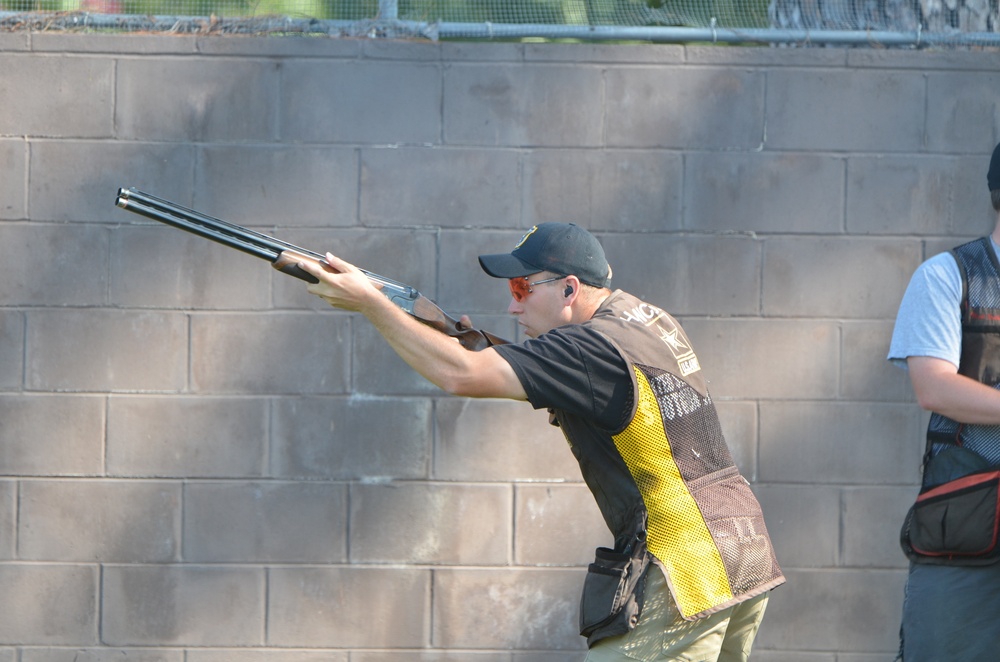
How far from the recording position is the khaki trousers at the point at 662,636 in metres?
2.53

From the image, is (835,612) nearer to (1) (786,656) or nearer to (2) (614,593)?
(1) (786,656)

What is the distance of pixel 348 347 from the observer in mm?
4074

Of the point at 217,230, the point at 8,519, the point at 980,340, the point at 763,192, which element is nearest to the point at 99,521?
the point at 8,519

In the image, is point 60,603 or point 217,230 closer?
point 217,230

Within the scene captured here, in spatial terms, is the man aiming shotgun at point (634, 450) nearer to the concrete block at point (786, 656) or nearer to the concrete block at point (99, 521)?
the concrete block at point (786, 656)

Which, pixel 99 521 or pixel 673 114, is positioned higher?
pixel 673 114

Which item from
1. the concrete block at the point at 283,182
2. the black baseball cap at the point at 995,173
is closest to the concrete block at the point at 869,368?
the black baseball cap at the point at 995,173

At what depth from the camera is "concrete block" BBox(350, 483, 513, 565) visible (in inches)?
160

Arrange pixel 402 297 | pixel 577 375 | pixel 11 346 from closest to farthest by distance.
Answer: pixel 577 375 < pixel 402 297 < pixel 11 346

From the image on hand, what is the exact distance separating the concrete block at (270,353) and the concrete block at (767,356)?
4.39ft

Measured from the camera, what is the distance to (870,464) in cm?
415

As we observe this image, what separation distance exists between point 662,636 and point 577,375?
2.10 feet

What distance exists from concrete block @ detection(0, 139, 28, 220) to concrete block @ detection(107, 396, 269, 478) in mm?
793

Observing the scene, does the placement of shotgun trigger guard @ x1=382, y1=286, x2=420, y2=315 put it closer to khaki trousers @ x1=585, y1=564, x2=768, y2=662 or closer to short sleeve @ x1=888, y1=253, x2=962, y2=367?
khaki trousers @ x1=585, y1=564, x2=768, y2=662
